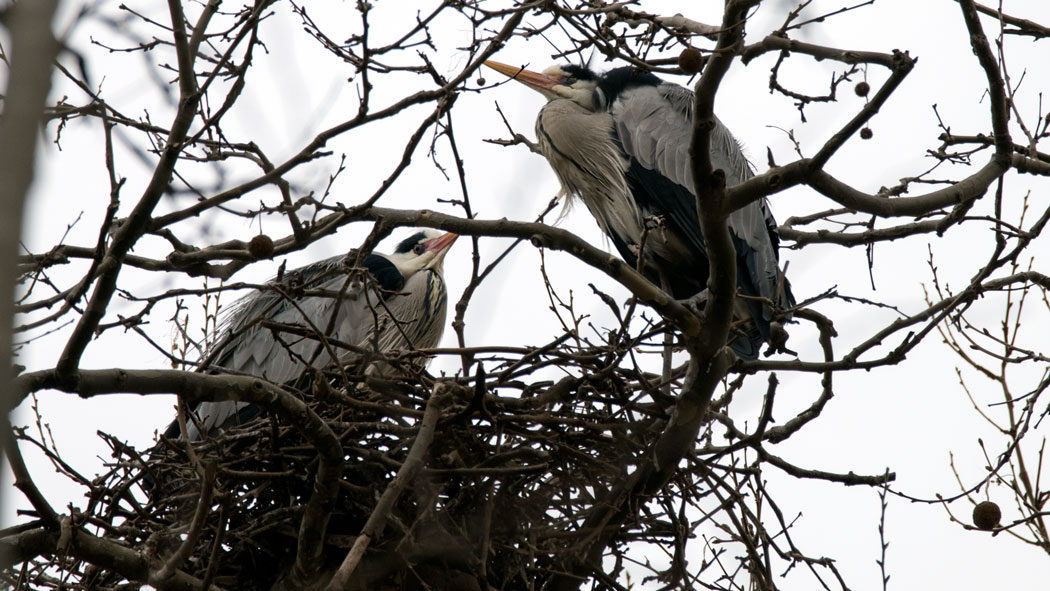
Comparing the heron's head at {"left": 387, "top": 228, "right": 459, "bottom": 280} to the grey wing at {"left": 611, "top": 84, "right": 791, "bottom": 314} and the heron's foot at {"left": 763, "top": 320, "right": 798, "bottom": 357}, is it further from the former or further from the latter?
the heron's foot at {"left": 763, "top": 320, "right": 798, "bottom": 357}

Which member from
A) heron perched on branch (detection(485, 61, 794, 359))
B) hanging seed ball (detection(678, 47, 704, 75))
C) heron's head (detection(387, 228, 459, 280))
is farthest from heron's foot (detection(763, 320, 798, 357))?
heron's head (detection(387, 228, 459, 280))

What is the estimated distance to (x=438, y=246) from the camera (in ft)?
16.1

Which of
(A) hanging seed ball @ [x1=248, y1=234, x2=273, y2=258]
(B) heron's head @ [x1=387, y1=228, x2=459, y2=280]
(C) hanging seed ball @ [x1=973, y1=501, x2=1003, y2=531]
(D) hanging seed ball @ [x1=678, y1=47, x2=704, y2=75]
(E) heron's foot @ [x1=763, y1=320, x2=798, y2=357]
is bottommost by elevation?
(A) hanging seed ball @ [x1=248, y1=234, x2=273, y2=258]

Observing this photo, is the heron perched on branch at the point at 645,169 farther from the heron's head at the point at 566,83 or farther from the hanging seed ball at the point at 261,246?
the hanging seed ball at the point at 261,246

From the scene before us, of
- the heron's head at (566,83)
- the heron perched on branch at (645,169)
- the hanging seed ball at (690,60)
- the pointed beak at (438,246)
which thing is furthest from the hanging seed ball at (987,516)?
the pointed beak at (438,246)

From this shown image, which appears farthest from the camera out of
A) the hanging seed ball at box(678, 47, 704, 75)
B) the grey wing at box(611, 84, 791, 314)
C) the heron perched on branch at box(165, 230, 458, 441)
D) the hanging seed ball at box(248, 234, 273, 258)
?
the grey wing at box(611, 84, 791, 314)

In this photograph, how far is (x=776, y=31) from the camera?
2379mm

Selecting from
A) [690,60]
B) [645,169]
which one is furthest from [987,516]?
[645,169]

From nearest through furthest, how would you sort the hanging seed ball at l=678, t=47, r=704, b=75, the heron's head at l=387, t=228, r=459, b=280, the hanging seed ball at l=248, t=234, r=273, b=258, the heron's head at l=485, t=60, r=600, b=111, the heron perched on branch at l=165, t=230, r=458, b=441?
the hanging seed ball at l=248, t=234, r=273, b=258 < the hanging seed ball at l=678, t=47, r=704, b=75 < the heron perched on branch at l=165, t=230, r=458, b=441 < the heron's head at l=485, t=60, r=600, b=111 < the heron's head at l=387, t=228, r=459, b=280

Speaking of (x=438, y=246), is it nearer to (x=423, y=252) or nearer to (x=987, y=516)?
(x=423, y=252)

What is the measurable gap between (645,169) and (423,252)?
50.8 inches

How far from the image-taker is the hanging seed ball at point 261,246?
2285mm

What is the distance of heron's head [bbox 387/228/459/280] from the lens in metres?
4.87

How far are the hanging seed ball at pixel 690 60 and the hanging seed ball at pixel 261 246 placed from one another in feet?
3.57
